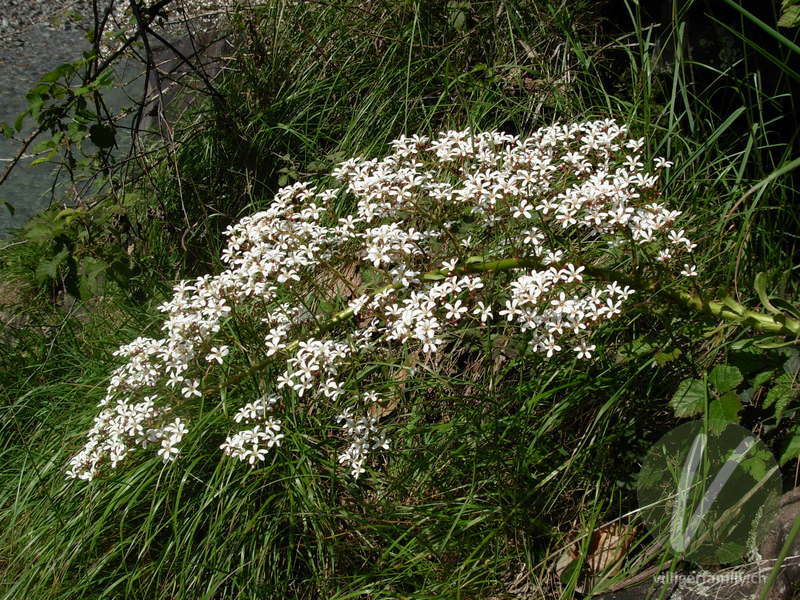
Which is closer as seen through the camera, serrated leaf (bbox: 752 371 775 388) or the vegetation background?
serrated leaf (bbox: 752 371 775 388)

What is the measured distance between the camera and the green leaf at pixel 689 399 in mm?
1927

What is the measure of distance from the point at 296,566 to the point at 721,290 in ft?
4.99

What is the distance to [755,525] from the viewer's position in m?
1.87

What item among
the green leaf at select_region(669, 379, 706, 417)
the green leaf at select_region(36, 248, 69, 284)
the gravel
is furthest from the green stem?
the gravel

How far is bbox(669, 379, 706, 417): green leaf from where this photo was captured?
1.93 metres

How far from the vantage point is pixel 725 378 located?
1.88 meters

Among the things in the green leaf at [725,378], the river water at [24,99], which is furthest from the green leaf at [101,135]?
the green leaf at [725,378]

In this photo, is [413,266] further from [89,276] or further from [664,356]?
[89,276]

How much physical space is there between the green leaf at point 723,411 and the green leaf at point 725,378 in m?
0.02

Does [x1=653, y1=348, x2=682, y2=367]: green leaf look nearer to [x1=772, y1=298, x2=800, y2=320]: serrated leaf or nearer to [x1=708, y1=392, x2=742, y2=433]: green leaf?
[x1=708, y1=392, x2=742, y2=433]: green leaf

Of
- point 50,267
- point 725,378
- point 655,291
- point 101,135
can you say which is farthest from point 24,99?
point 725,378

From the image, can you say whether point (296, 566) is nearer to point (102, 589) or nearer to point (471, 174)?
point (102, 589)

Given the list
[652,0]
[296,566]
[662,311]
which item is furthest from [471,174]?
[652,0]

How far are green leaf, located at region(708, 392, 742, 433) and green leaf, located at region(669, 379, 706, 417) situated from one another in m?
0.04
